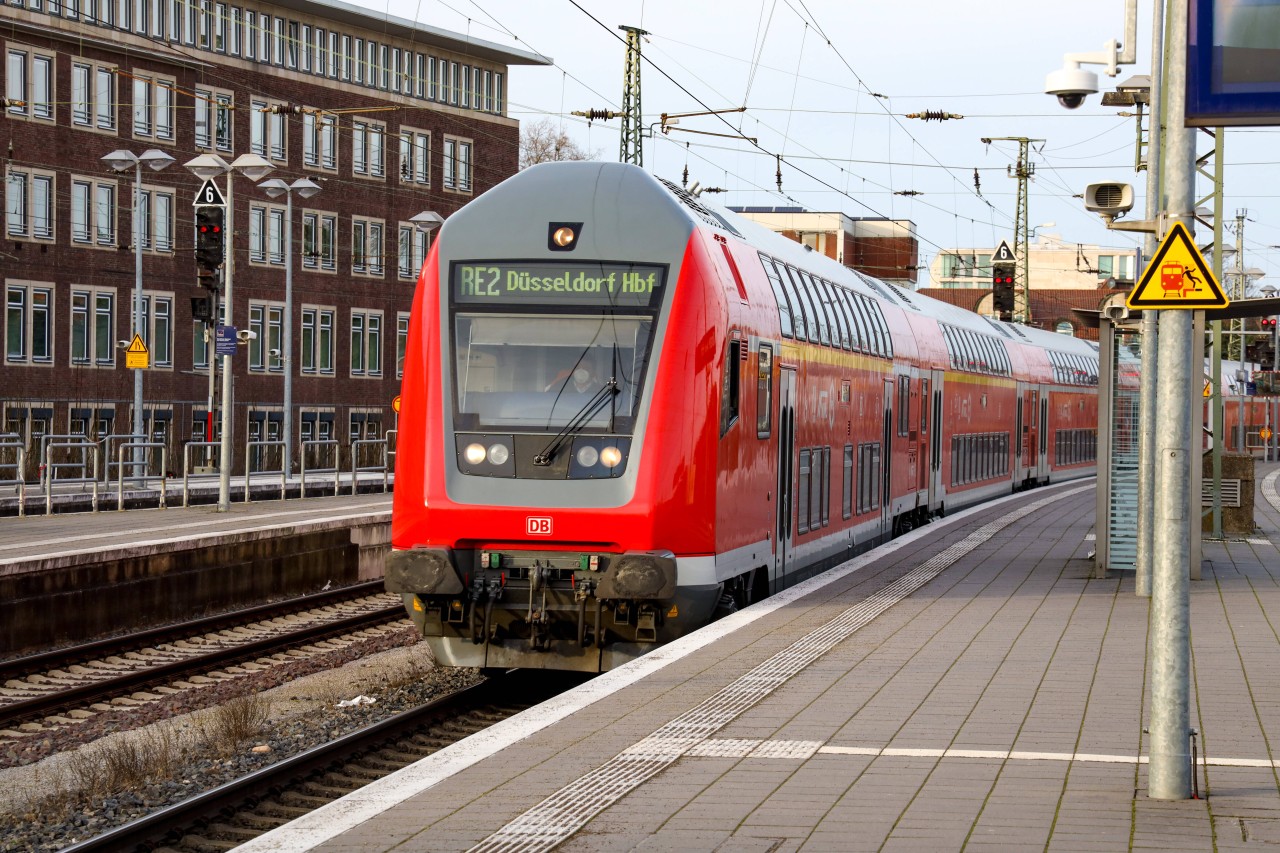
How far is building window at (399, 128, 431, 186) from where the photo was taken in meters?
64.8

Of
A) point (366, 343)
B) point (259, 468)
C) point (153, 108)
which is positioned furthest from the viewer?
point (366, 343)

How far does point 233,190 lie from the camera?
2181 inches

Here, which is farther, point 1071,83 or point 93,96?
point 93,96

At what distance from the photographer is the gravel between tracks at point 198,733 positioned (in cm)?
992

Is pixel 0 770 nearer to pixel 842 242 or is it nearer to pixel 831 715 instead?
pixel 831 715

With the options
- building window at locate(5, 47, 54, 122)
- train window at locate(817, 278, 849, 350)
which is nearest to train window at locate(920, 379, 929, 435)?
train window at locate(817, 278, 849, 350)

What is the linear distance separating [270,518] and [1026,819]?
20.2 meters

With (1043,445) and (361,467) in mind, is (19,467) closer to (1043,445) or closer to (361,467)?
(361,467)

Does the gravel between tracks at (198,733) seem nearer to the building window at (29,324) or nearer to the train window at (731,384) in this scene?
the train window at (731,384)

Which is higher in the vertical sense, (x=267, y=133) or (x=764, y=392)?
(x=267, y=133)

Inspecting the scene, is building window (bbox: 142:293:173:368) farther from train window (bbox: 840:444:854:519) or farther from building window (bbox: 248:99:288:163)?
train window (bbox: 840:444:854:519)

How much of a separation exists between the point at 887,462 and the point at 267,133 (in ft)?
128

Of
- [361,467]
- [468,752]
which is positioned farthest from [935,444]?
[468,752]

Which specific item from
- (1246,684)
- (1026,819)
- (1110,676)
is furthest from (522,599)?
(1026,819)
